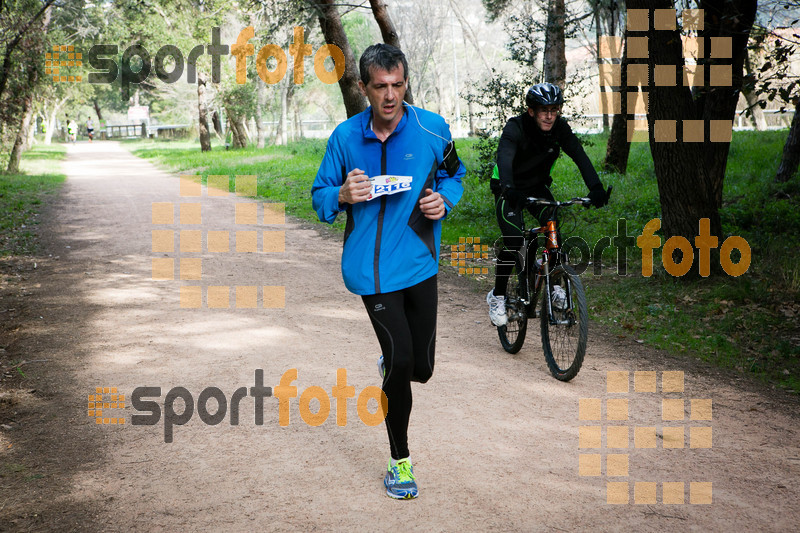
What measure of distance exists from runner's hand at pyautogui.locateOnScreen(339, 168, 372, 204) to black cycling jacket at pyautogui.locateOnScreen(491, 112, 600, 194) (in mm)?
2401

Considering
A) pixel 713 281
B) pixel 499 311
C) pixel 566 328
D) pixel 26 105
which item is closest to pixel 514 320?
pixel 499 311

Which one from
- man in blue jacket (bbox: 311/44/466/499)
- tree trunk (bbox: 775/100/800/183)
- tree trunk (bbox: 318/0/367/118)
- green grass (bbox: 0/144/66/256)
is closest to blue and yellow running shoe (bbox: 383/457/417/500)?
man in blue jacket (bbox: 311/44/466/499)

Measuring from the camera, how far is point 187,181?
24.0 metres

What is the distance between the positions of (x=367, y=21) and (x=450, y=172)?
61.9m

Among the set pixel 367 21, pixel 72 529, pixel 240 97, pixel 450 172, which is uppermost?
pixel 367 21

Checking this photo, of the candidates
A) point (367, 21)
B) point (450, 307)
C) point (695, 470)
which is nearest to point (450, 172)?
point (695, 470)

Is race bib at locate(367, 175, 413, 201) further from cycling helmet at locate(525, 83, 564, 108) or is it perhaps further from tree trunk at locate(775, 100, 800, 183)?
tree trunk at locate(775, 100, 800, 183)

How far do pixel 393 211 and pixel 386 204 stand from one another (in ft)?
0.17

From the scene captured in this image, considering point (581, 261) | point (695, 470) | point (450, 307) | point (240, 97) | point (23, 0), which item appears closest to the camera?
point (695, 470)

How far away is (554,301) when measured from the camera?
19.3 feet

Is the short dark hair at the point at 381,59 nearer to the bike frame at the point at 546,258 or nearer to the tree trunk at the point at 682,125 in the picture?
the bike frame at the point at 546,258

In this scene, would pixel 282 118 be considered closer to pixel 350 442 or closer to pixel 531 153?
pixel 531 153

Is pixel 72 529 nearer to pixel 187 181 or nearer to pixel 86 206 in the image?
pixel 86 206

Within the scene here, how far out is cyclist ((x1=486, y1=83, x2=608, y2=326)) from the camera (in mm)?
5625
